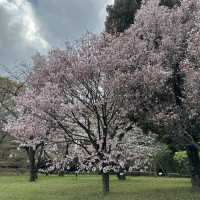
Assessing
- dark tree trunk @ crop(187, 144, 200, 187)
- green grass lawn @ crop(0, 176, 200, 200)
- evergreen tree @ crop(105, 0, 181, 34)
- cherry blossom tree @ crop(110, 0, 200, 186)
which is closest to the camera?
green grass lawn @ crop(0, 176, 200, 200)

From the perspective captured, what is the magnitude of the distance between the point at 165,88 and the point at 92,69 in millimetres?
3747

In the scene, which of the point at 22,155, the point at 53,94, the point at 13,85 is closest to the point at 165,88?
the point at 53,94

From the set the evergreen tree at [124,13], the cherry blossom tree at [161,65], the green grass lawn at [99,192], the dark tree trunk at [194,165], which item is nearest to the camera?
the green grass lawn at [99,192]

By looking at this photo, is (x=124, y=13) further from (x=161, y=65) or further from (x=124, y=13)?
(x=161, y=65)

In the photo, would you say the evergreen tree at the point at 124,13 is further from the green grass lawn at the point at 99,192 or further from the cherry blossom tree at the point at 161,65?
the green grass lawn at the point at 99,192

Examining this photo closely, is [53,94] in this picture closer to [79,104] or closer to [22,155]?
[79,104]

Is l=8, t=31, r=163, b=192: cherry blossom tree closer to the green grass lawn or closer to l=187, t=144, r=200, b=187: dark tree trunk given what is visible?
the green grass lawn

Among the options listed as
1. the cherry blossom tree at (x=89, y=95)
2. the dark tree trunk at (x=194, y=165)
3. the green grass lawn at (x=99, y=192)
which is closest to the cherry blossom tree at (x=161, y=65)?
the cherry blossom tree at (x=89, y=95)

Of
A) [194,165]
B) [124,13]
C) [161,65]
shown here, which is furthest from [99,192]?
[124,13]

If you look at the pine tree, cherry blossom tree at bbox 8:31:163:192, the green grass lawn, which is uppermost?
the pine tree

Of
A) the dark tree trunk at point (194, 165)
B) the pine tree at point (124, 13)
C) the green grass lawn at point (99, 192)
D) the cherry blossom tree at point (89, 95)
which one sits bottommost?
the green grass lawn at point (99, 192)

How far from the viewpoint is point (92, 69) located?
20.4 m

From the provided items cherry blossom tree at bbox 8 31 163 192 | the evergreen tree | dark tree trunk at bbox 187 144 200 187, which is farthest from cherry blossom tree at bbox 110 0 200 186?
the evergreen tree

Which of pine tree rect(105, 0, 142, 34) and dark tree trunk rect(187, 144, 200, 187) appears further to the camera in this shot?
pine tree rect(105, 0, 142, 34)
